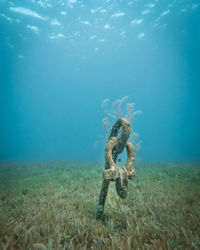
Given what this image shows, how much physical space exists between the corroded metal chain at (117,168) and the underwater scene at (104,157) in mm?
22

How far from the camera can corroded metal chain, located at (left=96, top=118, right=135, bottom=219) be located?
9.85ft

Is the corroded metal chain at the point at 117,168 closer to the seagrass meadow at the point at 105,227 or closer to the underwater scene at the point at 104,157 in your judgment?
the underwater scene at the point at 104,157

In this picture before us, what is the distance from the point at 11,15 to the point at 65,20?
11297mm

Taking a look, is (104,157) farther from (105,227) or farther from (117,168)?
(105,227)

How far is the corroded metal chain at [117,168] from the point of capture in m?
3.00

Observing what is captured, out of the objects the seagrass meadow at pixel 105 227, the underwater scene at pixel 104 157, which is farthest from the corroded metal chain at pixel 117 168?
the seagrass meadow at pixel 105 227

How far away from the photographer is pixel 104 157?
3359 mm

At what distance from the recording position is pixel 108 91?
134 metres

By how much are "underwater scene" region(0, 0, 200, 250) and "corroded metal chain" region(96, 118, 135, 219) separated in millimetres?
22

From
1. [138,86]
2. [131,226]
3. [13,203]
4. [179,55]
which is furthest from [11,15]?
[138,86]

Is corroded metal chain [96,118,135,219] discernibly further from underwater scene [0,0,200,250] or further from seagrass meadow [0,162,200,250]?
seagrass meadow [0,162,200,250]

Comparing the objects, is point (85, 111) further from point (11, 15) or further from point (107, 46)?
point (11, 15)

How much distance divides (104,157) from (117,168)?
38cm

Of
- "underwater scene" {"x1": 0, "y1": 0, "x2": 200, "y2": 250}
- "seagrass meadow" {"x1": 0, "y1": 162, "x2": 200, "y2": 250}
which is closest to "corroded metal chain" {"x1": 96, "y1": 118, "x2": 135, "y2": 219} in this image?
"underwater scene" {"x1": 0, "y1": 0, "x2": 200, "y2": 250}
